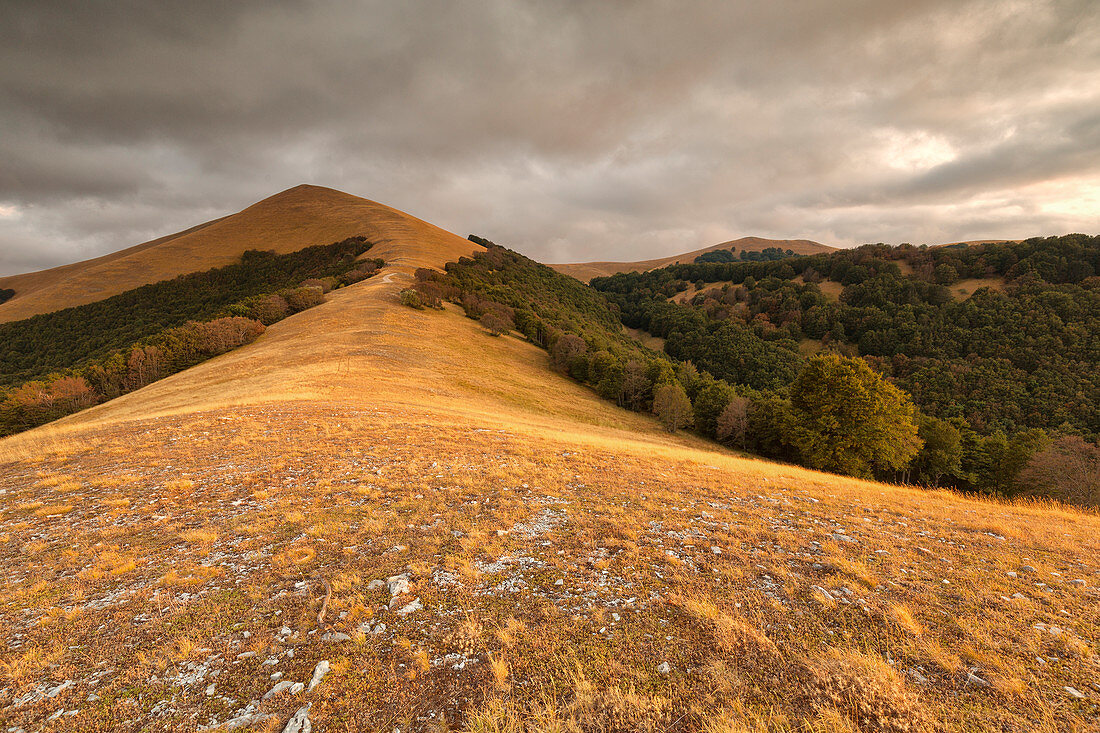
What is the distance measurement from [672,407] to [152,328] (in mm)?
116163

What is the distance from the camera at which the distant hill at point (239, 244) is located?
111m

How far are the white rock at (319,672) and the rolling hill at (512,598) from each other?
0.08 feet

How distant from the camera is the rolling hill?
461 centimetres

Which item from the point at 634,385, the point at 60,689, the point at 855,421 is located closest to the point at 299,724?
the point at 60,689

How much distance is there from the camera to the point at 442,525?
954 centimetres

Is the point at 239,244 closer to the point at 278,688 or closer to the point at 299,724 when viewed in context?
the point at 278,688

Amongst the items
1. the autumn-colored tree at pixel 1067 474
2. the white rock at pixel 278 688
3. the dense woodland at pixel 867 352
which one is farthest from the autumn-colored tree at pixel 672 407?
the white rock at pixel 278 688

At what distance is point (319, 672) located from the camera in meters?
5.04

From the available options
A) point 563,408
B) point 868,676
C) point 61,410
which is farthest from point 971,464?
point 61,410

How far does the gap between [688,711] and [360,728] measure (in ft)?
12.6

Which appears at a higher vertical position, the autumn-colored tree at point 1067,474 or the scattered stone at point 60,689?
the scattered stone at point 60,689

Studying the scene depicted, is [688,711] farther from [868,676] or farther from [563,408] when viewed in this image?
[563,408]

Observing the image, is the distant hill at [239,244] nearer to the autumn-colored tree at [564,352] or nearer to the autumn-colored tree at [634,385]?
the autumn-colored tree at [564,352]

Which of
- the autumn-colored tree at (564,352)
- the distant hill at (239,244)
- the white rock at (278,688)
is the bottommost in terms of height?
the autumn-colored tree at (564,352)
